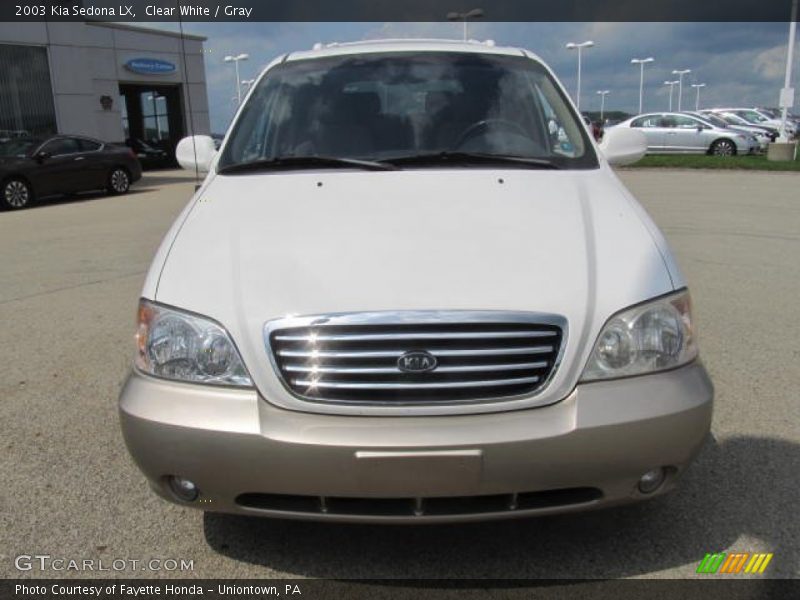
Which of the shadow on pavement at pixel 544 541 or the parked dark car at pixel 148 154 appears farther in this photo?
the parked dark car at pixel 148 154

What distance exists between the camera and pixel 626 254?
2.48 m

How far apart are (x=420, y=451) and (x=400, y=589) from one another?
624 millimetres

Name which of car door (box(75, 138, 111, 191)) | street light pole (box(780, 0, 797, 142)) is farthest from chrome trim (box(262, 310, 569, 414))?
street light pole (box(780, 0, 797, 142))

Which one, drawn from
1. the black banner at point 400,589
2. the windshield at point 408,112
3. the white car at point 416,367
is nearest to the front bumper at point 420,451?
the white car at point 416,367

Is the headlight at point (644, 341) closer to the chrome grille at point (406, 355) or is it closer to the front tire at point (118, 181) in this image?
the chrome grille at point (406, 355)

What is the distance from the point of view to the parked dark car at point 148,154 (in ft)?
87.0

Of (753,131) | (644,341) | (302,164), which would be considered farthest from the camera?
(753,131)

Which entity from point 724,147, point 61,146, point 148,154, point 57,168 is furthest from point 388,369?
point 148,154

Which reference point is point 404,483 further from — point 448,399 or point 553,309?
point 553,309

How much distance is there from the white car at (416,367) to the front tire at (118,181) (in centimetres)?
1605

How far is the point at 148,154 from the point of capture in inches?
1055

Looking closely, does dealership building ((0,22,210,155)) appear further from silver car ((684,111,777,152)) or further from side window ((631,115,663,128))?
silver car ((684,111,777,152))

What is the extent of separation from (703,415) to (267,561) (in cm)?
156

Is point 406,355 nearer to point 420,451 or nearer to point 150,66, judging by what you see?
point 420,451
